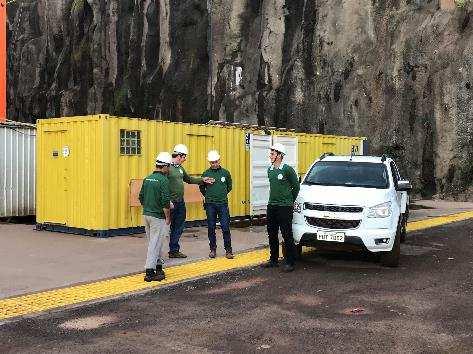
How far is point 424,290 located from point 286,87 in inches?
1101

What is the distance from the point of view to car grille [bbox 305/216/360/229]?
9.55m

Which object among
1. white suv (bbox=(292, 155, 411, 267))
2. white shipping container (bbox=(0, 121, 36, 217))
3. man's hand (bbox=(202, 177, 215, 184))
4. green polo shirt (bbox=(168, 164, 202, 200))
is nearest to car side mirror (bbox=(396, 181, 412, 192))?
white suv (bbox=(292, 155, 411, 267))

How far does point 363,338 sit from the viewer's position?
5.82 metres

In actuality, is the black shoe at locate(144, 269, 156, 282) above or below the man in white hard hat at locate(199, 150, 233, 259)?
below

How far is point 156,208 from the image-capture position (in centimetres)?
838

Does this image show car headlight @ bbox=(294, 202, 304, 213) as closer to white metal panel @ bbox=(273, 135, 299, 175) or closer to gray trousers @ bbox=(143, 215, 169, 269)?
gray trousers @ bbox=(143, 215, 169, 269)

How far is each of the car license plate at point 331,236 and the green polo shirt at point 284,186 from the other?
744 mm

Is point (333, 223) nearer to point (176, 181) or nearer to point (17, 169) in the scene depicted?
point (176, 181)

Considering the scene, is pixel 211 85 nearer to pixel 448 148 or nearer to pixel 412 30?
pixel 412 30

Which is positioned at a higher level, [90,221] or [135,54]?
[135,54]

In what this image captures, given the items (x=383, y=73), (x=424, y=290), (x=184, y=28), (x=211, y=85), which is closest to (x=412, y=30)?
(x=383, y=73)

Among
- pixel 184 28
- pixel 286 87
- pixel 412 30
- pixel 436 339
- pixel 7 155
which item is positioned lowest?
pixel 436 339

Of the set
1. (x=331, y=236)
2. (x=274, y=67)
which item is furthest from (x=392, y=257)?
(x=274, y=67)

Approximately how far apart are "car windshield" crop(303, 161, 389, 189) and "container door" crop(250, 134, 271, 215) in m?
5.05
